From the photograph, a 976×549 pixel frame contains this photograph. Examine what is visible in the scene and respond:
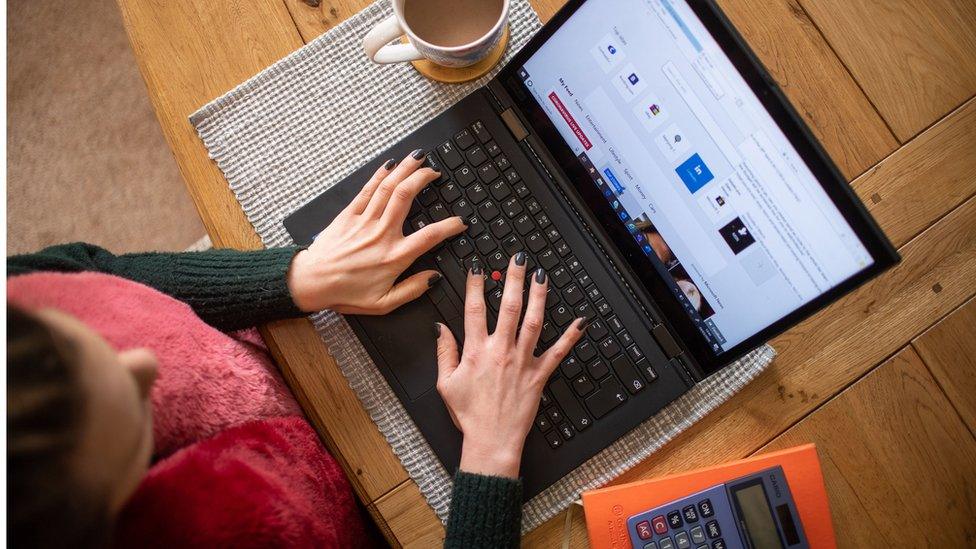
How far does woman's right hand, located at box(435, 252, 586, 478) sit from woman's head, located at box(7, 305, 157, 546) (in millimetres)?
299

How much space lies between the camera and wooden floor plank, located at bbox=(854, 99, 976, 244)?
637mm

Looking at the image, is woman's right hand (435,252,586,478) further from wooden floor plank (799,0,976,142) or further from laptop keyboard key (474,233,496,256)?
wooden floor plank (799,0,976,142)

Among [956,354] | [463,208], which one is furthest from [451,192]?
[956,354]

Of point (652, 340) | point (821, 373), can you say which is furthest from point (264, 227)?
point (821, 373)

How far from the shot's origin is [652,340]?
0.63m

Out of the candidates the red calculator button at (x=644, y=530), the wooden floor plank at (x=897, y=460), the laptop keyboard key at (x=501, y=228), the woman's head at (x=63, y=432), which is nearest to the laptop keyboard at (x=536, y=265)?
the laptop keyboard key at (x=501, y=228)

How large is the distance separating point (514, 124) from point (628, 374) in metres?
0.29

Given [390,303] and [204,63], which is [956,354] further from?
[204,63]

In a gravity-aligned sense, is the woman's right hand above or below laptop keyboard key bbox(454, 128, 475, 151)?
below

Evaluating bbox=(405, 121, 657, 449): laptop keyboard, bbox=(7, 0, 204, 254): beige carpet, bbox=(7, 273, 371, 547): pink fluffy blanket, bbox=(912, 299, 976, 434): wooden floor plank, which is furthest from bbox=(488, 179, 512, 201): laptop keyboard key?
bbox=(7, 0, 204, 254): beige carpet

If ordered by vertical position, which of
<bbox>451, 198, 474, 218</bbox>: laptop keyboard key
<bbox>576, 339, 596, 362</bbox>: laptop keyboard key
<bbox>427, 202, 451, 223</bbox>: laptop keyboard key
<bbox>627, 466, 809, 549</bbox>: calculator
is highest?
<bbox>427, 202, 451, 223</bbox>: laptop keyboard key

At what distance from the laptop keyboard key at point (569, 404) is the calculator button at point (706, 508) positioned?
0.45 feet

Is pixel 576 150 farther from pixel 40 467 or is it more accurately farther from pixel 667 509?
pixel 40 467

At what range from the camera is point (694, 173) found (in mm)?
541
